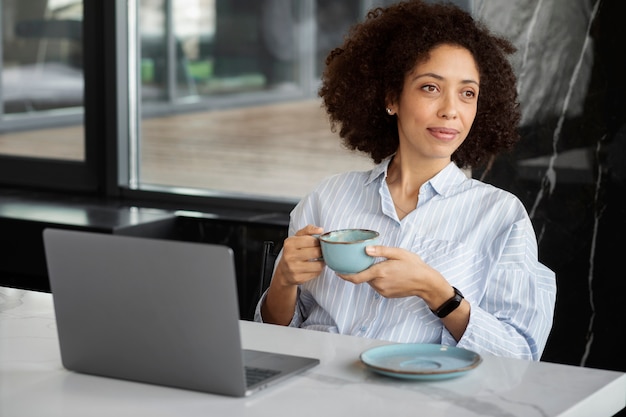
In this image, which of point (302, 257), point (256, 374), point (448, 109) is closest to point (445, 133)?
point (448, 109)

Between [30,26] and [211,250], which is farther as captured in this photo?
[30,26]

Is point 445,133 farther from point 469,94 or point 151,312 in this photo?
point 151,312

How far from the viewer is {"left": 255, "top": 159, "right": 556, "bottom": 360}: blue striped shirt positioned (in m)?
1.97

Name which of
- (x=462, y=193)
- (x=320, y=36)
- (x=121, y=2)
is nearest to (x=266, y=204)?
(x=320, y=36)

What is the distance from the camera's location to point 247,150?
155 inches

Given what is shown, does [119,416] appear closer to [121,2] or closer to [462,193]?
[462,193]

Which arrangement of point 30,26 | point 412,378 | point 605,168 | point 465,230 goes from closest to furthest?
1. point 412,378
2. point 465,230
3. point 605,168
4. point 30,26

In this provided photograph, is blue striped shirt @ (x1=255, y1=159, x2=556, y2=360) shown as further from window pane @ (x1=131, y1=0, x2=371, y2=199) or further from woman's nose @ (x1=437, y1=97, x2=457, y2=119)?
window pane @ (x1=131, y1=0, x2=371, y2=199)

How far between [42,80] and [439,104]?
103 inches

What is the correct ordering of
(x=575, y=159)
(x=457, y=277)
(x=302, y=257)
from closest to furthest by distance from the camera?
(x=302, y=257)
(x=457, y=277)
(x=575, y=159)

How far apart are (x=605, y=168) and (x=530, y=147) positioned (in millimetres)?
207

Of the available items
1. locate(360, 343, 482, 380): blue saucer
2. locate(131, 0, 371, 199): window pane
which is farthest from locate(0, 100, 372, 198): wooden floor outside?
locate(360, 343, 482, 380): blue saucer

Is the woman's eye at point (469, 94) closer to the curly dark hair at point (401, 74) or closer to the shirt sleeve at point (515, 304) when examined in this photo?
the curly dark hair at point (401, 74)

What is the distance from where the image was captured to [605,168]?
9.32 ft
